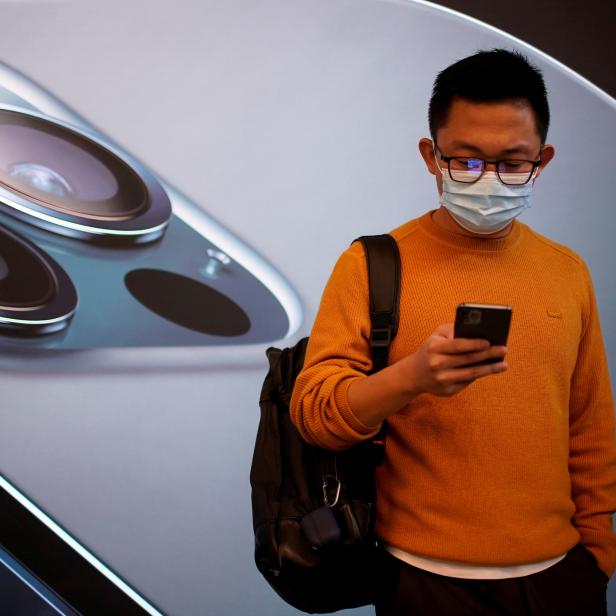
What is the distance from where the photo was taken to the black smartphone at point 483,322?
107 cm

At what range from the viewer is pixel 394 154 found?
2.62m

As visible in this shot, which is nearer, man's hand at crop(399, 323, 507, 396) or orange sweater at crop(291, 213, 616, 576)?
man's hand at crop(399, 323, 507, 396)

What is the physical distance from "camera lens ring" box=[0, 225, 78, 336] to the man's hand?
1.87m

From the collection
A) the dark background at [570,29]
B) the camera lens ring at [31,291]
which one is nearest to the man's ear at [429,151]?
the dark background at [570,29]

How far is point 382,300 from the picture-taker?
1.31 m

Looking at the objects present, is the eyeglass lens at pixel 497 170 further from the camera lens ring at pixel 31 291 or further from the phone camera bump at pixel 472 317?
the camera lens ring at pixel 31 291

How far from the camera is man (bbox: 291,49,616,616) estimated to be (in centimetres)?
129

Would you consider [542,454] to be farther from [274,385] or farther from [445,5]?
[445,5]

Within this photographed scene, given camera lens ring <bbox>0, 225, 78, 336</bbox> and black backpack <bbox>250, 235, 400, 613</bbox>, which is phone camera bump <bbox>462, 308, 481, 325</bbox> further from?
camera lens ring <bbox>0, 225, 78, 336</bbox>

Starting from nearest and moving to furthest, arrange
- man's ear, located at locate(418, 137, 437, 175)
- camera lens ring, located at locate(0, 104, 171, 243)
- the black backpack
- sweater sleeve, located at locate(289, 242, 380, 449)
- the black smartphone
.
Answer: the black smartphone → sweater sleeve, located at locate(289, 242, 380, 449) → the black backpack → man's ear, located at locate(418, 137, 437, 175) → camera lens ring, located at locate(0, 104, 171, 243)

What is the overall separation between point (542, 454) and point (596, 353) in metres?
Result: 0.28

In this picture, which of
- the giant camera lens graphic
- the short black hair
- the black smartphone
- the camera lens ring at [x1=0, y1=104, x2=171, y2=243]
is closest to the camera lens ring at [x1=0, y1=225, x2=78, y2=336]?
the giant camera lens graphic

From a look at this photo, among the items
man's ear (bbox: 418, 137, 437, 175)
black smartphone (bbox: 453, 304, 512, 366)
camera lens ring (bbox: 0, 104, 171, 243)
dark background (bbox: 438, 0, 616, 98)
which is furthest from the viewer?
camera lens ring (bbox: 0, 104, 171, 243)

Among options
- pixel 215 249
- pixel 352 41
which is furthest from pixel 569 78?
pixel 215 249
